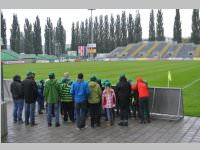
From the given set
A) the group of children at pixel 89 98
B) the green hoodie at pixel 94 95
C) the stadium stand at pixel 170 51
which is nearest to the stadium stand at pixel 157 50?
Result: the stadium stand at pixel 170 51

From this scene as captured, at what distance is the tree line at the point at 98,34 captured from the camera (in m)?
99.2

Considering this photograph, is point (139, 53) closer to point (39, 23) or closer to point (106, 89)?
point (39, 23)

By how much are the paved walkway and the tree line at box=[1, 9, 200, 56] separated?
91096 mm

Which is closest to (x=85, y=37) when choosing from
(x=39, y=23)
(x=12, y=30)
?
(x=39, y=23)

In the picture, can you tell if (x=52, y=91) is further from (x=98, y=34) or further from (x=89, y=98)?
(x=98, y=34)

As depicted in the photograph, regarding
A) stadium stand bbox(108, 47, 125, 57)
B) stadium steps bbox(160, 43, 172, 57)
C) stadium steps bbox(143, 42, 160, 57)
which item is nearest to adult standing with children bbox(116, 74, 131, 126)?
stadium steps bbox(160, 43, 172, 57)

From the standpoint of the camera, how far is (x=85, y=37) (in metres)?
114

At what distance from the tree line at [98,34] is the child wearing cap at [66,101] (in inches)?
3579

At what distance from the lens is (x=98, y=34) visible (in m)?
110

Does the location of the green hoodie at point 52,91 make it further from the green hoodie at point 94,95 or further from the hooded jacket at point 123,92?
the hooded jacket at point 123,92

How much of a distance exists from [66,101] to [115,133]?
2300 millimetres

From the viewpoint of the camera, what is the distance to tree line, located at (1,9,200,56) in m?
99.2

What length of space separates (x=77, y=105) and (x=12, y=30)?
3684 inches

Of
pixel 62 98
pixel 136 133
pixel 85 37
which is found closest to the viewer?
pixel 136 133
